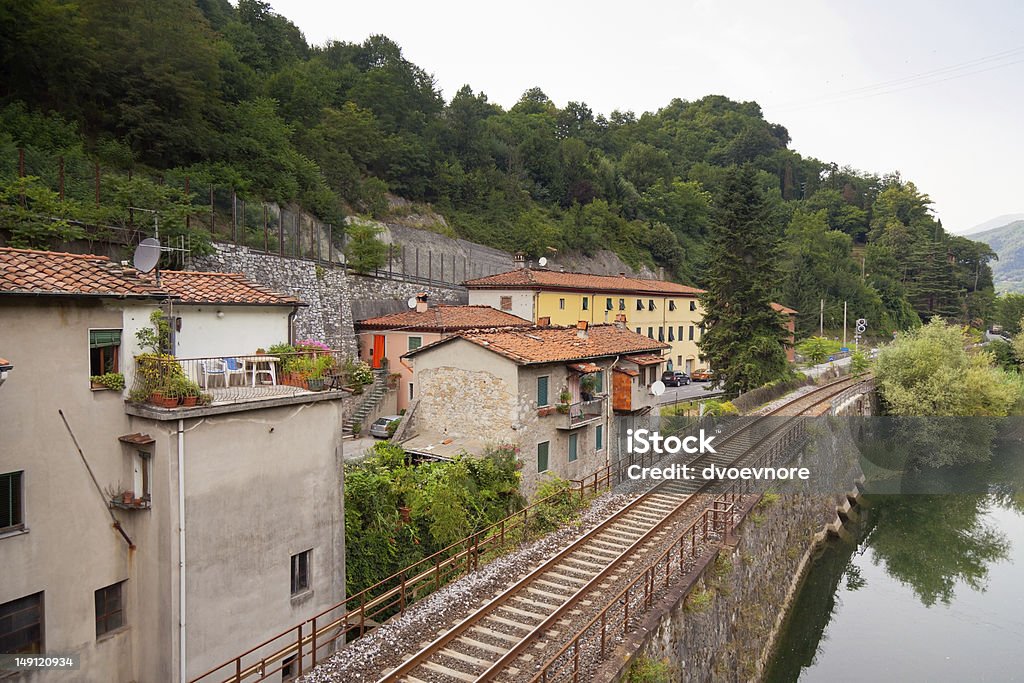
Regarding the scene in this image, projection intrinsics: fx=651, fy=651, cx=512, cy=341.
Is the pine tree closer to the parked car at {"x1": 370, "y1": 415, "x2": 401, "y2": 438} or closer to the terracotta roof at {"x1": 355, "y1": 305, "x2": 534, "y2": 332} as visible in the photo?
the terracotta roof at {"x1": 355, "y1": 305, "x2": 534, "y2": 332}

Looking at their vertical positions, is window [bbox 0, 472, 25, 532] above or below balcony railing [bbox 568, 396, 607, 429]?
above

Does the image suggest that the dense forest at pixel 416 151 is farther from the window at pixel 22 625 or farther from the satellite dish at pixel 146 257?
the window at pixel 22 625

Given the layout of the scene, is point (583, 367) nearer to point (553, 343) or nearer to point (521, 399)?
point (553, 343)

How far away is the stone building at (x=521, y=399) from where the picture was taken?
65.6 ft

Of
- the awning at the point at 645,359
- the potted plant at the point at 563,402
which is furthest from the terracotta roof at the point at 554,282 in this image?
the potted plant at the point at 563,402

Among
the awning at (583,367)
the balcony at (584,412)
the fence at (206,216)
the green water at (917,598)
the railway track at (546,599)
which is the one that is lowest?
the green water at (917,598)

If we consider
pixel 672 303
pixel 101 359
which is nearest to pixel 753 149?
pixel 672 303

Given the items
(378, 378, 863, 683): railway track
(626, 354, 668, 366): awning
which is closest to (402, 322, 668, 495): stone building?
(626, 354, 668, 366): awning

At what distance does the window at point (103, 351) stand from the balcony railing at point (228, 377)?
1.08 ft

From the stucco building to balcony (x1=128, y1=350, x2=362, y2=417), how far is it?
0.13 meters

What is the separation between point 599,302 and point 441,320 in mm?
13469

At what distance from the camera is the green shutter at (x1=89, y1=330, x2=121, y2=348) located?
32.7ft

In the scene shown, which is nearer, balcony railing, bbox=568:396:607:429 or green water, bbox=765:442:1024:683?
green water, bbox=765:442:1024:683

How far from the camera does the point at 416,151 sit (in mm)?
55156
